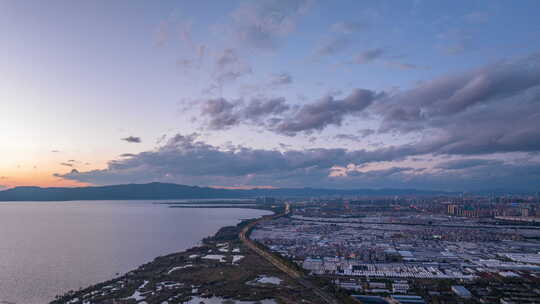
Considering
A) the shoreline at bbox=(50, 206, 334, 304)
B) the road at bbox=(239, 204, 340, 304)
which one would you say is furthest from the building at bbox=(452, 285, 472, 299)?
the shoreline at bbox=(50, 206, 334, 304)

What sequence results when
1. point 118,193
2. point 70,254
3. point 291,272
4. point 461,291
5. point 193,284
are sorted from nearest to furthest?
point 461,291 → point 193,284 → point 291,272 → point 70,254 → point 118,193

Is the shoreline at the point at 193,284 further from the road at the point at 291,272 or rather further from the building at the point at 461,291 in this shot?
the building at the point at 461,291

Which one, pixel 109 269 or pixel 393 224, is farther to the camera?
pixel 393 224

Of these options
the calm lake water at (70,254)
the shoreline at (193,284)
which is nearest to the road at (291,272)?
the shoreline at (193,284)

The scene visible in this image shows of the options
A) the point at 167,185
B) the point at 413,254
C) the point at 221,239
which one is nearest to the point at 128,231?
the point at 221,239

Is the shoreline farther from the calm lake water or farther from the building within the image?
the building

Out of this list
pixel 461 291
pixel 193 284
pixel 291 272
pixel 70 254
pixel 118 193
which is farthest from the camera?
pixel 118 193

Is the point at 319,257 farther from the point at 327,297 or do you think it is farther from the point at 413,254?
the point at 327,297

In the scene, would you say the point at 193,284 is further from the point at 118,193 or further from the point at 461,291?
the point at 118,193

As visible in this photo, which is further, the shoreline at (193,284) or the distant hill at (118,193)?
the distant hill at (118,193)

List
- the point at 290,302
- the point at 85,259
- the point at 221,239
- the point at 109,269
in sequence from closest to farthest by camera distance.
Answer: the point at 290,302 < the point at 109,269 < the point at 85,259 < the point at 221,239

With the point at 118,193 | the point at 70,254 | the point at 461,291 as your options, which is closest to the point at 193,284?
the point at 461,291
